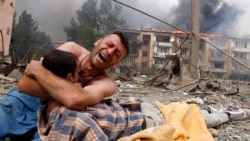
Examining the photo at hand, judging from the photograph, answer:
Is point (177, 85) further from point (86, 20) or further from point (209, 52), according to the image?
point (209, 52)

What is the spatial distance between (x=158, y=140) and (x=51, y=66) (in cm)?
61

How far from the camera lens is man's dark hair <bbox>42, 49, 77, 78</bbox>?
5.49ft

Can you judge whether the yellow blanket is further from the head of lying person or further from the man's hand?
the man's hand

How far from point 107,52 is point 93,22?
25008 millimetres

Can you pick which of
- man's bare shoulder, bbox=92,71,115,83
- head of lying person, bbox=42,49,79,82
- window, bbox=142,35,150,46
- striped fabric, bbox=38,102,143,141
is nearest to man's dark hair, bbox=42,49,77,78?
head of lying person, bbox=42,49,79,82

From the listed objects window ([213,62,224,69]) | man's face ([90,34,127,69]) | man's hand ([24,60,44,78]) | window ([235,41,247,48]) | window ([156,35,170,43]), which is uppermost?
window ([156,35,170,43])

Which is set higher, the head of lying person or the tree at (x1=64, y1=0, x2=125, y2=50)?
the tree at (x1=64, y1=0, x2=125, y2=50)

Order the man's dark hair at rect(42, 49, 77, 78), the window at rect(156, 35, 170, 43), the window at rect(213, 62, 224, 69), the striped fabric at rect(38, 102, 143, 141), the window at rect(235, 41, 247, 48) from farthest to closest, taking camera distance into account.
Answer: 1. the window at rect(156, 35, 170, 43)
2. the window at rect(235, 41, 247, 48)
3. the window at rect(213, 62, 224, 69)
4. the man's dark hair at rect(42, 49, 77, 78)
5. the striped fabric at rect(38, 102, 143, 141)

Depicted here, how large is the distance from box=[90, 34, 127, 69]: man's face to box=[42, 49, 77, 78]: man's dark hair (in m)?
0.28

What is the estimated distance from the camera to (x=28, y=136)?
183cm

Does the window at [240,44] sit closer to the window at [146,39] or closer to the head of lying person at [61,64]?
the window at [146,39]

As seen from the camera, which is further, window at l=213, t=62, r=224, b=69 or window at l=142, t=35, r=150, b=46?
window at l=142, t=35, r=150, b=46

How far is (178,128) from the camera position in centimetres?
178

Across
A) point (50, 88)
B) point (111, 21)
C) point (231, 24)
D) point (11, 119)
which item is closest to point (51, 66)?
point (50, 88)
